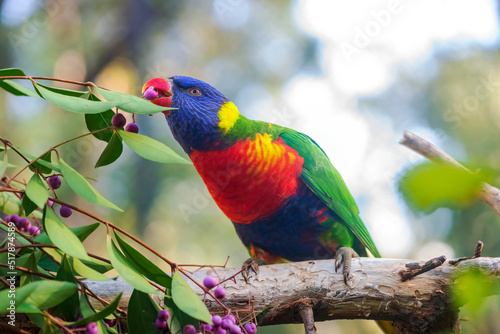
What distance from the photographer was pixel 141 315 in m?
0.94

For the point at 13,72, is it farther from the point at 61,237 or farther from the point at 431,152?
the point at 431,152

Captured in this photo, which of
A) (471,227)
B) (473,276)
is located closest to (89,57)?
(471,227)

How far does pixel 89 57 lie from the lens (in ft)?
15.8

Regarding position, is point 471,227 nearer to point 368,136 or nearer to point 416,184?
point 368,136

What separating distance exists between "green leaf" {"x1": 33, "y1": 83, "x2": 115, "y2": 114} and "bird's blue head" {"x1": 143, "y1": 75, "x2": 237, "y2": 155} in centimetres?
71

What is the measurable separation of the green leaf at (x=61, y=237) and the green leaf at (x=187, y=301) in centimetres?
19

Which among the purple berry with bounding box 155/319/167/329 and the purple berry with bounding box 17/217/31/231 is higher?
the purple berry with bounding box 17/217/31/231

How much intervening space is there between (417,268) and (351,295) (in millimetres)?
228

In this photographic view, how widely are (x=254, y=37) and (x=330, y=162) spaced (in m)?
4.80

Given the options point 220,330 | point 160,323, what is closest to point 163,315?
point 160,323

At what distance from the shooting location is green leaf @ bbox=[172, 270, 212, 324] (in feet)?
2.56

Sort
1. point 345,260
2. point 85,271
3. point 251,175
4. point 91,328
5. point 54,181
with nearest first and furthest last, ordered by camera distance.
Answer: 1. point 91,328
2. point 85,271
3. point 54,181
4. point 345,260
5. point 251,175

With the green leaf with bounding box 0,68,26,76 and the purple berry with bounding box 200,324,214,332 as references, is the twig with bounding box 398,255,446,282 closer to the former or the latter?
the purple berry with bounding box 200,324,214,332

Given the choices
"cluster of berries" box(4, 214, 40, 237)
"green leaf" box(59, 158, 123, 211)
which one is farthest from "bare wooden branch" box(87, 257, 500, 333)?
"green leaf" box(59, 158, 123, 211)
